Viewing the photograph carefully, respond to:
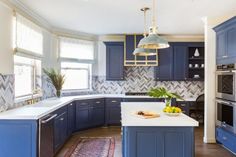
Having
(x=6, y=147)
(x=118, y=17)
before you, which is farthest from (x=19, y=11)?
(x=6, y=147)

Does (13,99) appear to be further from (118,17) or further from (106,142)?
(118,17)

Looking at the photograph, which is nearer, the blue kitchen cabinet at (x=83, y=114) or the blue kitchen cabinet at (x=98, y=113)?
the blue kitchen cabinet at (x=83, y=114)

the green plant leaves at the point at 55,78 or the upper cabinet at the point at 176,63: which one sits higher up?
the upper cabinet at the point at 176,63

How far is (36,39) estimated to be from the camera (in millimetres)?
4648

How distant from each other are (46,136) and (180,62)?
4391mm

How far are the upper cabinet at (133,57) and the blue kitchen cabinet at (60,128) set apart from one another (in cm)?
253

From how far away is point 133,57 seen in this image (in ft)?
21.3

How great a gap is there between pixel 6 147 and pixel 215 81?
153 inches

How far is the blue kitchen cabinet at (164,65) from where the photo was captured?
6.51 metres

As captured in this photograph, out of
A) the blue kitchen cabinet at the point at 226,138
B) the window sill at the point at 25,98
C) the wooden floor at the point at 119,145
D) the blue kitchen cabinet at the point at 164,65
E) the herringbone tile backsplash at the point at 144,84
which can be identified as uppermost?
the blue kitchen cabinet at the point at 164,65

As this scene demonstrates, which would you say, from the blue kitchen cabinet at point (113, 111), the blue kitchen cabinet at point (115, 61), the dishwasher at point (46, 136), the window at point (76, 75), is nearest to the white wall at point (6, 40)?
the dishwasher at point (46, 136)

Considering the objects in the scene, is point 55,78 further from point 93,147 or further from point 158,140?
Answer: point 158,140

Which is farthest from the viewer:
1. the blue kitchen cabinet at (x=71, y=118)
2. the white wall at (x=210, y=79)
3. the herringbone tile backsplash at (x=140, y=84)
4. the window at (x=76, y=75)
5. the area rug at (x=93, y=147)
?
the herringbone tile backsplash at (x=140, y=84)

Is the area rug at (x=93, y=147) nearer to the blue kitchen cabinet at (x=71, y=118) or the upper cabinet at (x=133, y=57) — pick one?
the blue kitchen cabinet at (x=71, y=118)
